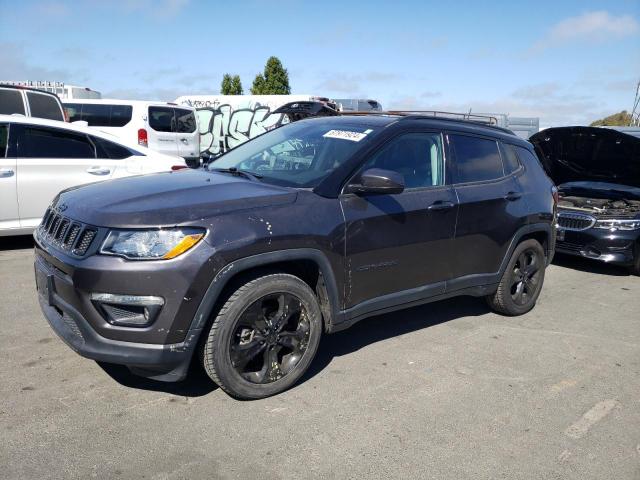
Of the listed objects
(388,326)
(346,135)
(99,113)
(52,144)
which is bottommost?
(388,326)

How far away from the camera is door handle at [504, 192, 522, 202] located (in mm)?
4755

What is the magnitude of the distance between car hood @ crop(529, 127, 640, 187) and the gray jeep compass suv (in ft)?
11.3

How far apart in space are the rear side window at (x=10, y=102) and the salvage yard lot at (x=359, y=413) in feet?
20.4

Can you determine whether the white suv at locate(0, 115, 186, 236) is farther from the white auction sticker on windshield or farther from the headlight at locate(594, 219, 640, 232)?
the headlight at locate(594, 219, 640, 232)

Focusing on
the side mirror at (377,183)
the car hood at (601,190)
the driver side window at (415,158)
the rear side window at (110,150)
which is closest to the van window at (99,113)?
the rear side window at (110,150)

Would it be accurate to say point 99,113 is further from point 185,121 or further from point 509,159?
point 509,159

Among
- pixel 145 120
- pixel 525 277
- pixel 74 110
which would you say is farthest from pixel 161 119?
pixel 525 277

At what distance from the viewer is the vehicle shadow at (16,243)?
6902 millimetres

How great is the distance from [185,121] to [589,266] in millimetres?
11085

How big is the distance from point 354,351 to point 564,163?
5.74 metres

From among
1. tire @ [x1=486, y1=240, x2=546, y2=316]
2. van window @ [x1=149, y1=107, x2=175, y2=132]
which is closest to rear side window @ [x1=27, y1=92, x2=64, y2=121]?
van window @ [x1=149, y1=107, x2=175, y2=132]

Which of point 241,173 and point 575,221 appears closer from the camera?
point 241,173

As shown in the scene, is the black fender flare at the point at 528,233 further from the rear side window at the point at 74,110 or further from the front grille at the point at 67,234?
the rear side window at the point at 74,110

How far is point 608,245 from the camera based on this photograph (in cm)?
700
